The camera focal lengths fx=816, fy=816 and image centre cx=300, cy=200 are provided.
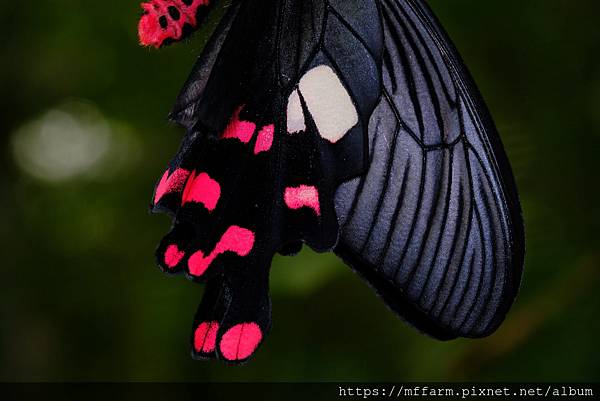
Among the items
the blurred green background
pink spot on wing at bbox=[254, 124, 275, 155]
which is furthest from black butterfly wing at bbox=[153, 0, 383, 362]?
the blurred green background

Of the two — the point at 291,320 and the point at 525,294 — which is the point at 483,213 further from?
the point at 291,320

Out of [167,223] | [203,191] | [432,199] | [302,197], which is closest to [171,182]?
[203,191]

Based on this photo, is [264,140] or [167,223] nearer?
[264,140]

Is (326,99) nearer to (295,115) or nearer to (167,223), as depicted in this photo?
(295,115)

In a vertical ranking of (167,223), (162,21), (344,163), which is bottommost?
(167,223)

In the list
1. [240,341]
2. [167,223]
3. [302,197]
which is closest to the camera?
[240,341]

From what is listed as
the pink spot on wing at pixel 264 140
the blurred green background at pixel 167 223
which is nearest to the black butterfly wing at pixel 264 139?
the pink spot on wing at pixel 264 140

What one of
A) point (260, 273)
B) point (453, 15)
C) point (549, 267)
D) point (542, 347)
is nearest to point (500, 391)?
point (542, 347)
